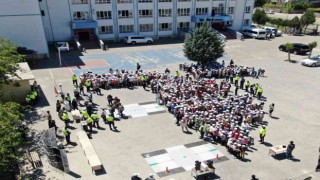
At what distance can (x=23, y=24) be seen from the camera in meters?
41.2

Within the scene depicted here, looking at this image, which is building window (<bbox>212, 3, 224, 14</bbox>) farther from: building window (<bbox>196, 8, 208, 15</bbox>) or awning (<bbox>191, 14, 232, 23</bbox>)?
building window (<bbox>196, 8, 208, 15</bbox>)

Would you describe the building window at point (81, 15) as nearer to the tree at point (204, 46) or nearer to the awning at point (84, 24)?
the awning at point (84, 24)

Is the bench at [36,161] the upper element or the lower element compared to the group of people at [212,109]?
lower

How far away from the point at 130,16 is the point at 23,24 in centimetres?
1853

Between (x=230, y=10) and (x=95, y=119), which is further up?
(x=230, y=10)

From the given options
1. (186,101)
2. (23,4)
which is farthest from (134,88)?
(23,4)

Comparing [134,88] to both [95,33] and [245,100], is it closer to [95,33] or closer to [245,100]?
[245,100]

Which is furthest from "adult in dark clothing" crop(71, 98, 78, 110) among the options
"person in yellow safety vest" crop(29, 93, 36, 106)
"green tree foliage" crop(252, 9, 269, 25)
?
"green tree foliage" crop(252, 9, 269, 25)

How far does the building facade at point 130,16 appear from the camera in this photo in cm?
4943

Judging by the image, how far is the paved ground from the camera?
63.5ft

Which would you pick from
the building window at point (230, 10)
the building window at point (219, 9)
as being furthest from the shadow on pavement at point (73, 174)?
the building window at point (230, 10)

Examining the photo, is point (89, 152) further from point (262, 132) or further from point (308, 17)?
point (308, 17)

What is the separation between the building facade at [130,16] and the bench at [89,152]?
31607 mm

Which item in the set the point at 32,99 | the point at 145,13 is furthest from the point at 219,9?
the point at 32,99
